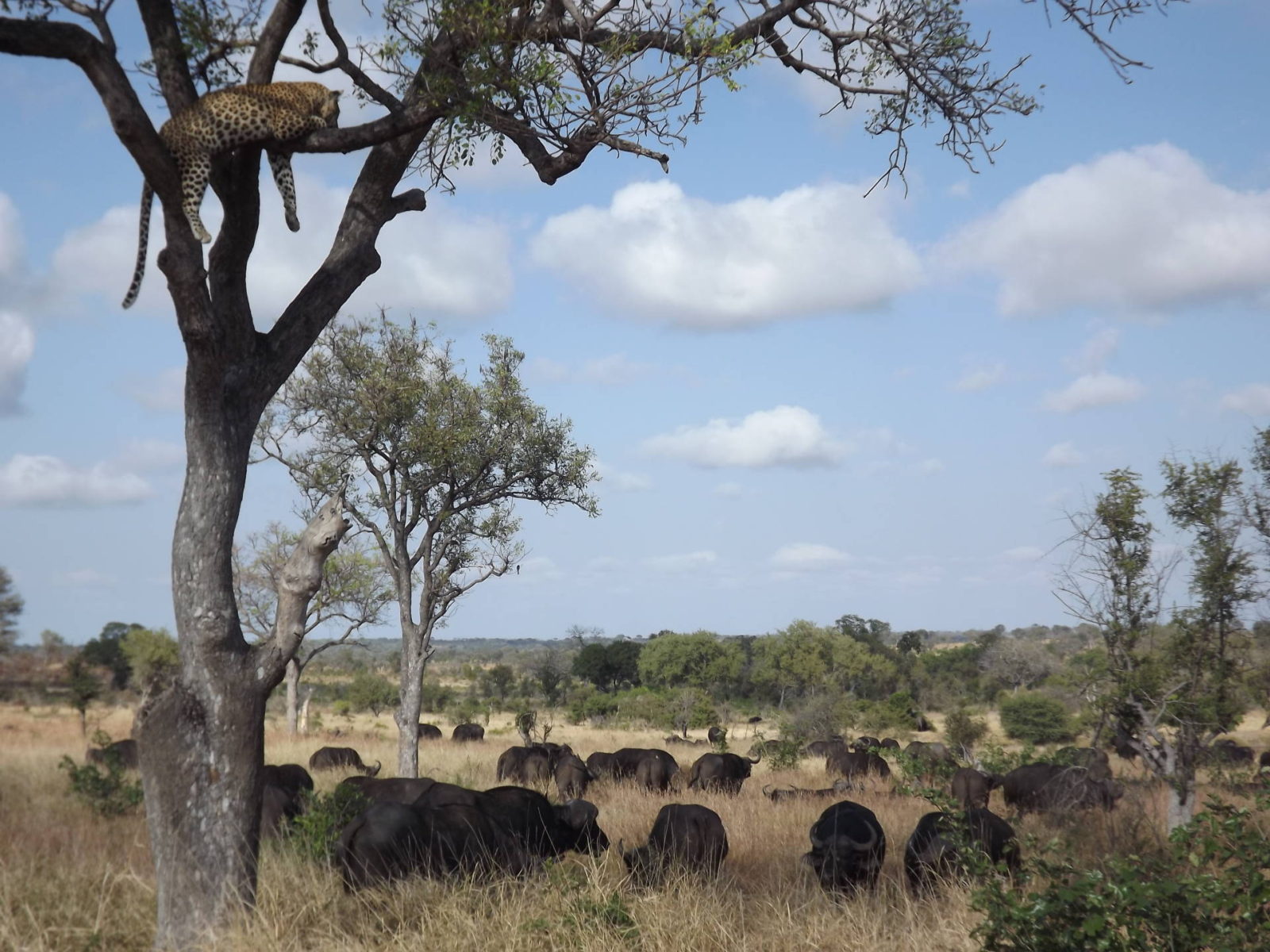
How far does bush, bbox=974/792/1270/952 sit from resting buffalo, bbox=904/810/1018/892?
9.83ft

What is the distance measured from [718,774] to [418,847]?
11765mm

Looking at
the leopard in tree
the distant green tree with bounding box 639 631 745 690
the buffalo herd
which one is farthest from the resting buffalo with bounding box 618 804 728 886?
the distant green tree with bounding box 639 631 745 690

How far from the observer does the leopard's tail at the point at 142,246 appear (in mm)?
7457

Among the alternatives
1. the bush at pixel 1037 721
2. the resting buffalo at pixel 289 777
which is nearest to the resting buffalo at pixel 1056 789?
the resting buffalo at pixel 289 777

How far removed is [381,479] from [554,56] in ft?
42.8

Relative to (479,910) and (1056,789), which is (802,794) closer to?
(1056,789)

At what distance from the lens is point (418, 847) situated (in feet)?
28.3

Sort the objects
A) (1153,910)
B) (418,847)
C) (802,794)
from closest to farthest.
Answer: (1153,910) → (418,847) → (802,794)

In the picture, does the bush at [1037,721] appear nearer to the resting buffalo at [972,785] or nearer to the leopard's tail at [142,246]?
the resting buffalo at [972,785]

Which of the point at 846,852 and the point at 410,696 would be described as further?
the point at 410,696

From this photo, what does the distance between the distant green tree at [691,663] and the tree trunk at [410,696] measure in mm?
42243

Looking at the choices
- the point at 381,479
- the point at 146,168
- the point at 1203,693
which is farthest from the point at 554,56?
the point at 381,479

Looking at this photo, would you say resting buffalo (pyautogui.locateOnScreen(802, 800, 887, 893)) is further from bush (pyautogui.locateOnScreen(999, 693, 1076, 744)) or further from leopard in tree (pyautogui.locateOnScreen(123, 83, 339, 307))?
bush (pyautogui.locateOnScreen(999, 693, 1076, 744))

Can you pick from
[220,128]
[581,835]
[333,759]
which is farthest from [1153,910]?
[333,759]
